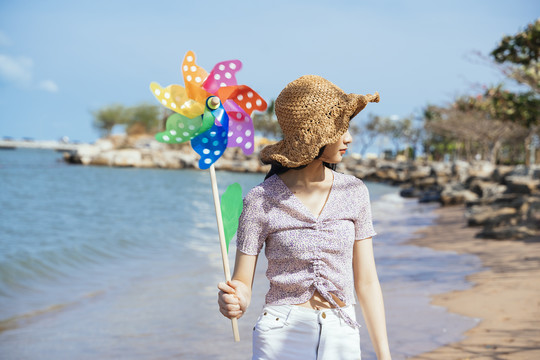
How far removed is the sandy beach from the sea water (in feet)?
0.65

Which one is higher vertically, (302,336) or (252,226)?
Result: (252,226)

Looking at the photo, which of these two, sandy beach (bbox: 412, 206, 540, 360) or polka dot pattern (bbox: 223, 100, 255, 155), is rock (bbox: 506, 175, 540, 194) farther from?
polka dot pattern (bbox: 223, 100, 255, 155)

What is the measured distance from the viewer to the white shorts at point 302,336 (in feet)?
6.54

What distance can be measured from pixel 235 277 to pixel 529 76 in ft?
31.3

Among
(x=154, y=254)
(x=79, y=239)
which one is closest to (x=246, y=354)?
(x=154, y=254)

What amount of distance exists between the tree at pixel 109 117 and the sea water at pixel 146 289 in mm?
75098

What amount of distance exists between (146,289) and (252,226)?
6917 mm

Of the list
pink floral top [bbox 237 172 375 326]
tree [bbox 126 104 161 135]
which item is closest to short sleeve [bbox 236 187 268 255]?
pink floral top [bbox 237 172 375 326]

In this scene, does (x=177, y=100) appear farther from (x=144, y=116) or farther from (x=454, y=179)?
(x=144, y=116)

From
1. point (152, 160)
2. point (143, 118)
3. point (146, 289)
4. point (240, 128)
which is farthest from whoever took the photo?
point (143, 118)

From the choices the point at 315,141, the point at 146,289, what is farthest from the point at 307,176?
the point at 146,289

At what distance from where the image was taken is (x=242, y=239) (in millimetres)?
2080

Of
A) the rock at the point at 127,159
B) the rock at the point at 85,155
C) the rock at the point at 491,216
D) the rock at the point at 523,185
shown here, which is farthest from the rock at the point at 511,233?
the rock at the point at 85,155

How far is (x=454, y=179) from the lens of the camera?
3338cm
